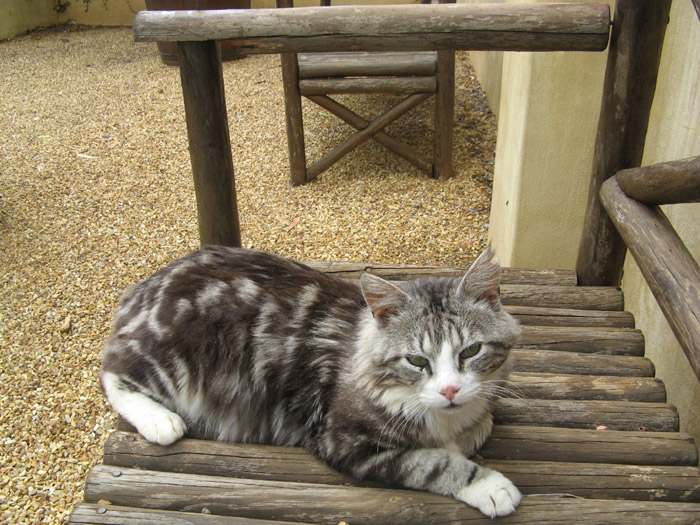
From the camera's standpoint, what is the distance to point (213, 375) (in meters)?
2.16

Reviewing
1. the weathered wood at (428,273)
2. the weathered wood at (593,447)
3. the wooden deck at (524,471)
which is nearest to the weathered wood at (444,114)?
the weathered wood at (428,273)

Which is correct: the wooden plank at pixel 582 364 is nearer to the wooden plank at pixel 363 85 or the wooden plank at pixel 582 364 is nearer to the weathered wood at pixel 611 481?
the weathered wood at pixel 611 481

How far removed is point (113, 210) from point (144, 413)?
10.4ft

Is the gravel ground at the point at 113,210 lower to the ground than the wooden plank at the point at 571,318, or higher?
lower

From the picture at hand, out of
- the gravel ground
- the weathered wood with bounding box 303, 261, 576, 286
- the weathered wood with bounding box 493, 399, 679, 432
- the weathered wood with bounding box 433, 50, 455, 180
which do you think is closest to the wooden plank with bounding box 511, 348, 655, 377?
the weathered wood with bounding box 493, 399, 679, 432

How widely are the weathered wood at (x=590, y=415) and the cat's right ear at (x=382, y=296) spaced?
588mm

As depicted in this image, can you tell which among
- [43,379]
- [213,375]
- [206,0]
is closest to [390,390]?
[213,375]

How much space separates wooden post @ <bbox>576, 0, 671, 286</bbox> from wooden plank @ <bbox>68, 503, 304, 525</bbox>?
74.2 inches

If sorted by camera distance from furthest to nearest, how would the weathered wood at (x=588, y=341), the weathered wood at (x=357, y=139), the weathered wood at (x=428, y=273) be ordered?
the weathered wood at (x=357, y=139) → the weathered wood at (x=428, y=273) → the weathered wood at (x=588, y=341)

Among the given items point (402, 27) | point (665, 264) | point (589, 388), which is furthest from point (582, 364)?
point (402, 27)

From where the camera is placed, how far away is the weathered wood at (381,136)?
511 cm

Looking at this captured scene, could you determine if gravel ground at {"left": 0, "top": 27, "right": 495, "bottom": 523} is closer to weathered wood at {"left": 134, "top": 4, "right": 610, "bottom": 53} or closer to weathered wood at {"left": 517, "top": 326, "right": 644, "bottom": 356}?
weathered wood at {"left": 517, "top": 326, "right": 644, "bottom": 356}

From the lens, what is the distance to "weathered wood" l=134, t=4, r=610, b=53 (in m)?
2.52

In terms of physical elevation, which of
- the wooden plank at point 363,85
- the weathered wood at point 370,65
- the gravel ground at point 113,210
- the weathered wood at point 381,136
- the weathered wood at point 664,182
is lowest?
the gravel ground at point 113,210
